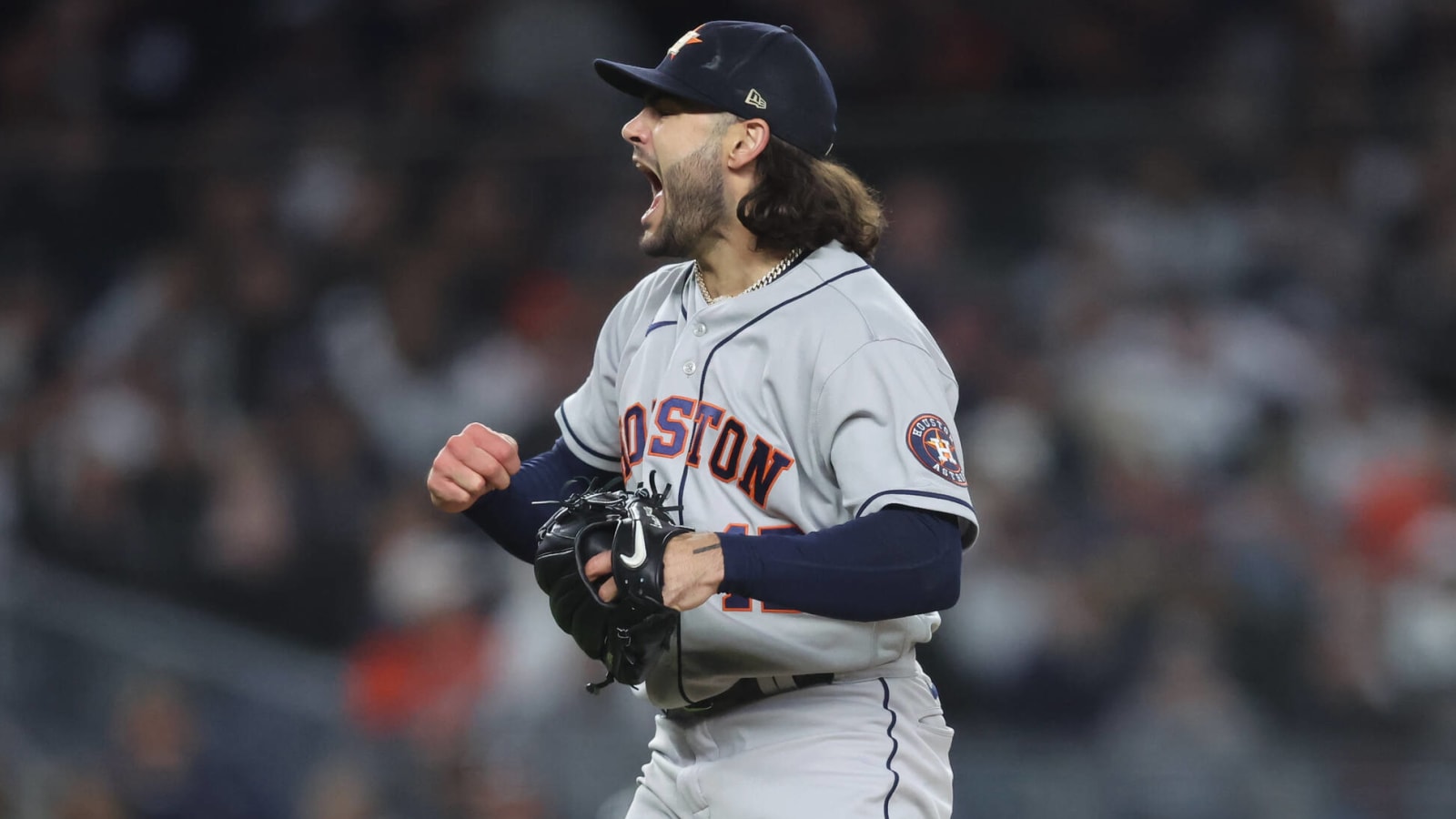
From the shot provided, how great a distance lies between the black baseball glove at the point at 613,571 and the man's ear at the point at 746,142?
1.64ft

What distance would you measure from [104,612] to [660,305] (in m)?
3.54

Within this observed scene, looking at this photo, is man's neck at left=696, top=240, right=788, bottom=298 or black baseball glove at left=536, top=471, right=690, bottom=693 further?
man's neck at left=696, top=240, right=788, bottom=298

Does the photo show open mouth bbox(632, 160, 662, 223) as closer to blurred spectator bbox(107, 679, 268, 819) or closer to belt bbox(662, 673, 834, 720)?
belt bbox(662, 673, 834, 720)

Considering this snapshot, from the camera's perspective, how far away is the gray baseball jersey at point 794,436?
2293 millimetres

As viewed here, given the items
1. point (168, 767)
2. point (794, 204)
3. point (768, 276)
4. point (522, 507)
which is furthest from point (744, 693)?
point (168, 767)

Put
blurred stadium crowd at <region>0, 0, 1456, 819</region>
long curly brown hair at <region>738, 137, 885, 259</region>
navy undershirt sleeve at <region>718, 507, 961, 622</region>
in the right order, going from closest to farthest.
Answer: navy undershirt sleeve at <region>718, 507, 961, 622</region>, long curly brown hair at <region>738, 137, 885, 259</region>, blurred stadium crowd at <region>0, 0, 1456, 819</region>

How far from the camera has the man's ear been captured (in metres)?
2.50

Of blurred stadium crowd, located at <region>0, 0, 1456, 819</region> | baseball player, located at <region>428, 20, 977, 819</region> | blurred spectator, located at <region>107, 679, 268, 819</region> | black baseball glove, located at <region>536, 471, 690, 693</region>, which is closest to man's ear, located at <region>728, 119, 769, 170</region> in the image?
baseball player, located at <region>428, 20, 977, 819</region>

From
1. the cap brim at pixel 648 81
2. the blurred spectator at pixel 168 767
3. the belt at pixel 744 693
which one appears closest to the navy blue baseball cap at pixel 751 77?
the cap brim at pixel 648 81

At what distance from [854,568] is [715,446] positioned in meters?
0.35

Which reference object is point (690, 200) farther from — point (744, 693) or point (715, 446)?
point (744, 693)

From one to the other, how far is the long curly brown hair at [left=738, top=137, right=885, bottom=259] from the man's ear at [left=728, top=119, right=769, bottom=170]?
2 centimetres

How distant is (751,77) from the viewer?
2488mm

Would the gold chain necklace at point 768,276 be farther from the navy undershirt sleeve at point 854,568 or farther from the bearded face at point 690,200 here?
the navy undershirt sleeve at point 854,568
